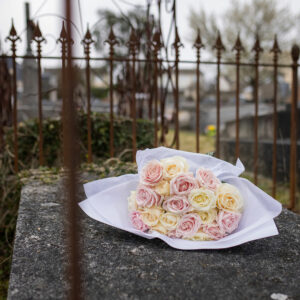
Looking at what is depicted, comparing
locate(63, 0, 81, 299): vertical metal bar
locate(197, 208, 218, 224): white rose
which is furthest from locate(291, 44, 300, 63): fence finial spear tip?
locate(63, 0, 81, 299): vertical metal bar

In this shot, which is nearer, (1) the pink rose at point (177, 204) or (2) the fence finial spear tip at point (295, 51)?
(1) the pink rose at point (177, 204)

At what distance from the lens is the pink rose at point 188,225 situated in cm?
140

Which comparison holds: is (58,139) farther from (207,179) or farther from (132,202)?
→ (207,179)

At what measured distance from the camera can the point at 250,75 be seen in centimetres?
1731

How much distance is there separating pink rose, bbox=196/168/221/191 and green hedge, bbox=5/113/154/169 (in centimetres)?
191

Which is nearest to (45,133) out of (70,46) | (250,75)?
(70,46)

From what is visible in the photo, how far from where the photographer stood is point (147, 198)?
1.43m

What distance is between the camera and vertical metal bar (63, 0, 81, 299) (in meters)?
0.39

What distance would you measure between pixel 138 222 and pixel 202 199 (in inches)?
10.3

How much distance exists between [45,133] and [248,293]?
8.92 feet

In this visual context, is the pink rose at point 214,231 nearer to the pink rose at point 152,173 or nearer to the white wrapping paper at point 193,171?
the white wrapping paper at point 193,171

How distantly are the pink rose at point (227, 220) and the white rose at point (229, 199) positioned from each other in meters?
0.02

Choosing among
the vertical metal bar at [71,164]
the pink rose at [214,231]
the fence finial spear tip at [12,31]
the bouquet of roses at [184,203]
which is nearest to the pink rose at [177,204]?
the bouquet of roses at [184,203]

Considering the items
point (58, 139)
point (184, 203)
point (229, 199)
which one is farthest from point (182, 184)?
point (58, 139)
